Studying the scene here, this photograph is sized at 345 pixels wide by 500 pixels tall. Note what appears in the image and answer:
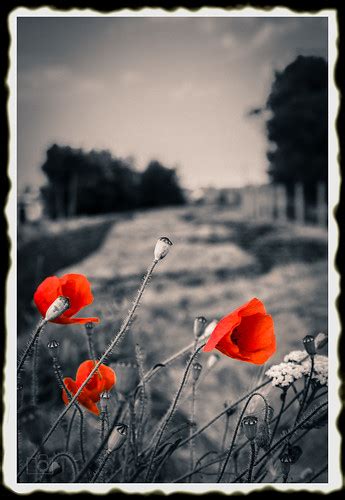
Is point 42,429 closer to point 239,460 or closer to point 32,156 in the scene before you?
point 239,460

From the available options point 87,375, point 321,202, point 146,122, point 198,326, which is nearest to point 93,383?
point 87,375

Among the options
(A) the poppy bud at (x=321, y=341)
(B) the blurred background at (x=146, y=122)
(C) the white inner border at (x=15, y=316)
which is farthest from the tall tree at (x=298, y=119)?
(A) the poppy bud at (x=321, y=341)

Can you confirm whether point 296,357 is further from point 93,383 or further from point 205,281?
point 205,281

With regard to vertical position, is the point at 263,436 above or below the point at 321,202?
below

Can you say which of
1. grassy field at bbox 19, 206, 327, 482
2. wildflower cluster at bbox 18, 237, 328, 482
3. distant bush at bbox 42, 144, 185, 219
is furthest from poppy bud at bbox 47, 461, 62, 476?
distant bush at bbox 42, 144, 185, 219

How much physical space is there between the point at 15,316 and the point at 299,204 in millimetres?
1641

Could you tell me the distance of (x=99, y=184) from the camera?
3.96ft

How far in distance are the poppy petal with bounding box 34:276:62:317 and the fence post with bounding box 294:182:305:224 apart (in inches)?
47.3

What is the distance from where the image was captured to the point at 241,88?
106 cm

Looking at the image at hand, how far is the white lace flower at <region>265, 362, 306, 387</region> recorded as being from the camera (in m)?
0.48

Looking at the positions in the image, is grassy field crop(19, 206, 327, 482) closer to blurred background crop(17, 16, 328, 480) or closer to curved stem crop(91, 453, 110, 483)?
blurred background crop(17, 16, 328, 480)

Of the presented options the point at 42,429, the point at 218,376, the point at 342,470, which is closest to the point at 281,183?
the point at 218,376

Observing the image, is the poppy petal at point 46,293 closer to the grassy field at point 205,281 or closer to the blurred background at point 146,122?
the blurred background at point 146,122

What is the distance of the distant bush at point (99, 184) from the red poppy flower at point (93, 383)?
50 centimetres
